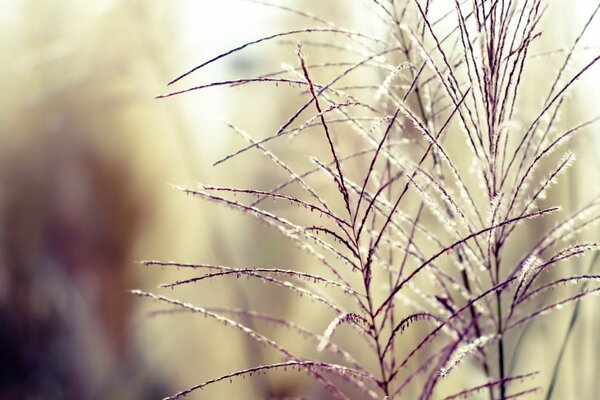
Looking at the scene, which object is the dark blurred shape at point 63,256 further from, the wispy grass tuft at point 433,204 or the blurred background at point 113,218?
the wispy grass tuft at point 433,204

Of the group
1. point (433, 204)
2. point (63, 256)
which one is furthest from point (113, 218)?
point (433, 204)

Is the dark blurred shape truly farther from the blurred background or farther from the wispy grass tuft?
the wispy grass tuft

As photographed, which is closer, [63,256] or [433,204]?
[433,204]

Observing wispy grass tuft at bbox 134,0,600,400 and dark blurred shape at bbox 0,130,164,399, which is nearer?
wispy grass tuft at bbox 134,0,600,400

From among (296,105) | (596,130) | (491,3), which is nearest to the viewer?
(491,3)

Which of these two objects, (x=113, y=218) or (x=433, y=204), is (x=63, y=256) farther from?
(x=433, y=204)

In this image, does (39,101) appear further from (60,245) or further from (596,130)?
(596,130)

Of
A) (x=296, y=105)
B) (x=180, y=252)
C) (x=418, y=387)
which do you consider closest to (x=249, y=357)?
(x=180, y=252)

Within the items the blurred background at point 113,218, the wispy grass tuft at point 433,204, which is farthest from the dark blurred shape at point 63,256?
the wispy grass tuft at point 433,204

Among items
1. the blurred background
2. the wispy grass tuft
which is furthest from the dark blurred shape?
the wispy grass tuft
